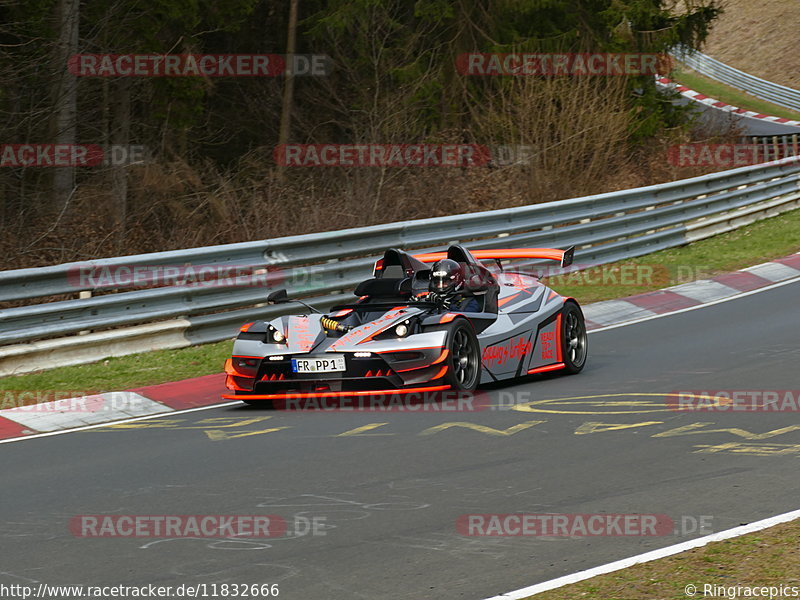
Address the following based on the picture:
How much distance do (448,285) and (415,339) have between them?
107 centimetres

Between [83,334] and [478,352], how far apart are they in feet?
14.3

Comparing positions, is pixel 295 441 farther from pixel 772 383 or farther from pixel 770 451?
pixel 772 383

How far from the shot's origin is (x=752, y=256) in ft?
62.9

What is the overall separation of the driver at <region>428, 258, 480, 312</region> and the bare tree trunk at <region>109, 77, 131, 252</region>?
9.77 meters

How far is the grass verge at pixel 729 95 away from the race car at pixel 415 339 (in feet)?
123

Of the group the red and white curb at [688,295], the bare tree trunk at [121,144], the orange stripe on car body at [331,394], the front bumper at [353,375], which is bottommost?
the orange stripe on car body at [331,394]

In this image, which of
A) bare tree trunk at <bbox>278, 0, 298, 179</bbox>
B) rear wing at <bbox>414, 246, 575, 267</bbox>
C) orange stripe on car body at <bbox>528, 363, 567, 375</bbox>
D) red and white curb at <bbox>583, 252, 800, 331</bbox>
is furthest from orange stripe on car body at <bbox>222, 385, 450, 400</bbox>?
bare tree trunk at <bbox>278, 0, 298, 179</bbox>

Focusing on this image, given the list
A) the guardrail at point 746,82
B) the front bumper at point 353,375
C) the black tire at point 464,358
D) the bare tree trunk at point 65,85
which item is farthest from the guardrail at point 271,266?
the guardrail at point 746,82

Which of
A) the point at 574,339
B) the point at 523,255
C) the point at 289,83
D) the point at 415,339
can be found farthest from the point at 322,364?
the point at 289,83

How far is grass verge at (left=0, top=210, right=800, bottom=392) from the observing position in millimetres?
11852

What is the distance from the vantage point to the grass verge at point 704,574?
5199mm

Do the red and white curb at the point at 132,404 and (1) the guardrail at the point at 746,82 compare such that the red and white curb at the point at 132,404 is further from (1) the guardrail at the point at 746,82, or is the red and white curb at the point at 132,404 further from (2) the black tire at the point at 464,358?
(1) the guardrail at the point at 746,82

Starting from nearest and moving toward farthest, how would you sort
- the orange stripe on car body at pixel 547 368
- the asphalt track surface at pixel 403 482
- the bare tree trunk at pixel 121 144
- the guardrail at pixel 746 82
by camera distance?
1. the asphalt track surface at pixel 403 482
2. the orange stripe on car body at pixel 547 368
3. the bare tree trunk at pixel 121 144
4. the guardrail at pixel 746 82

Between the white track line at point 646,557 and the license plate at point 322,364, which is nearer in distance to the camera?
the white track line at point 646,557
